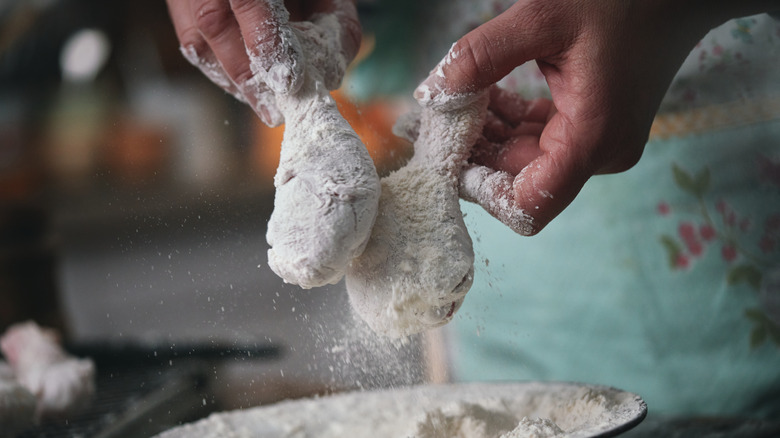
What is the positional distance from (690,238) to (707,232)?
0.7 inches

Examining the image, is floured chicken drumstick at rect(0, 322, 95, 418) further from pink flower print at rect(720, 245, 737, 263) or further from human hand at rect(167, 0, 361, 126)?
pink flower print at rect(720, 245, 737, 263)

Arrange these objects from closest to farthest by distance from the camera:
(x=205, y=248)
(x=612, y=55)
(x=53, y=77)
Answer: (x=612, y=55) < (x=205, y=248) < (x=53, y=77)

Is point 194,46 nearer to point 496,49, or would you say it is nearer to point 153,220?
point 153,220

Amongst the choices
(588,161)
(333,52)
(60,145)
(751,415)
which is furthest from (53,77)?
(751,415)

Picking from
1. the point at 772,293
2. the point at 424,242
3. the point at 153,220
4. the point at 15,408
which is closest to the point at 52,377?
the point at 15,408

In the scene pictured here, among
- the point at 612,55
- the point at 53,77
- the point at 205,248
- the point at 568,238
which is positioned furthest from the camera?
the point at 53,77

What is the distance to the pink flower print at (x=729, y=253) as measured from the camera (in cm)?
63

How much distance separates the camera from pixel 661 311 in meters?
0.67

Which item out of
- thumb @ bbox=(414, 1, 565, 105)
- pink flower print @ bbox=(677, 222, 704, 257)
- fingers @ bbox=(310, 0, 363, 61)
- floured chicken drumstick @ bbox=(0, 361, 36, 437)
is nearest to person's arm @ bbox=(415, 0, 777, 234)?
thumb @ bbox=(414, 1, 565, 105)

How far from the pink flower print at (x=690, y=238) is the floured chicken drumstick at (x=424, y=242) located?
334mm

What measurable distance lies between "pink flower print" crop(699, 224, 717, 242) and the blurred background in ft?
1.04

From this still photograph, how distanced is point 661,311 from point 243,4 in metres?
0.53

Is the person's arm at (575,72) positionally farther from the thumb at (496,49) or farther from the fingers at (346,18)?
the fingers at (346,18)

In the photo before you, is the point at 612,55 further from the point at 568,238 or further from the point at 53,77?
the point at 53,77
